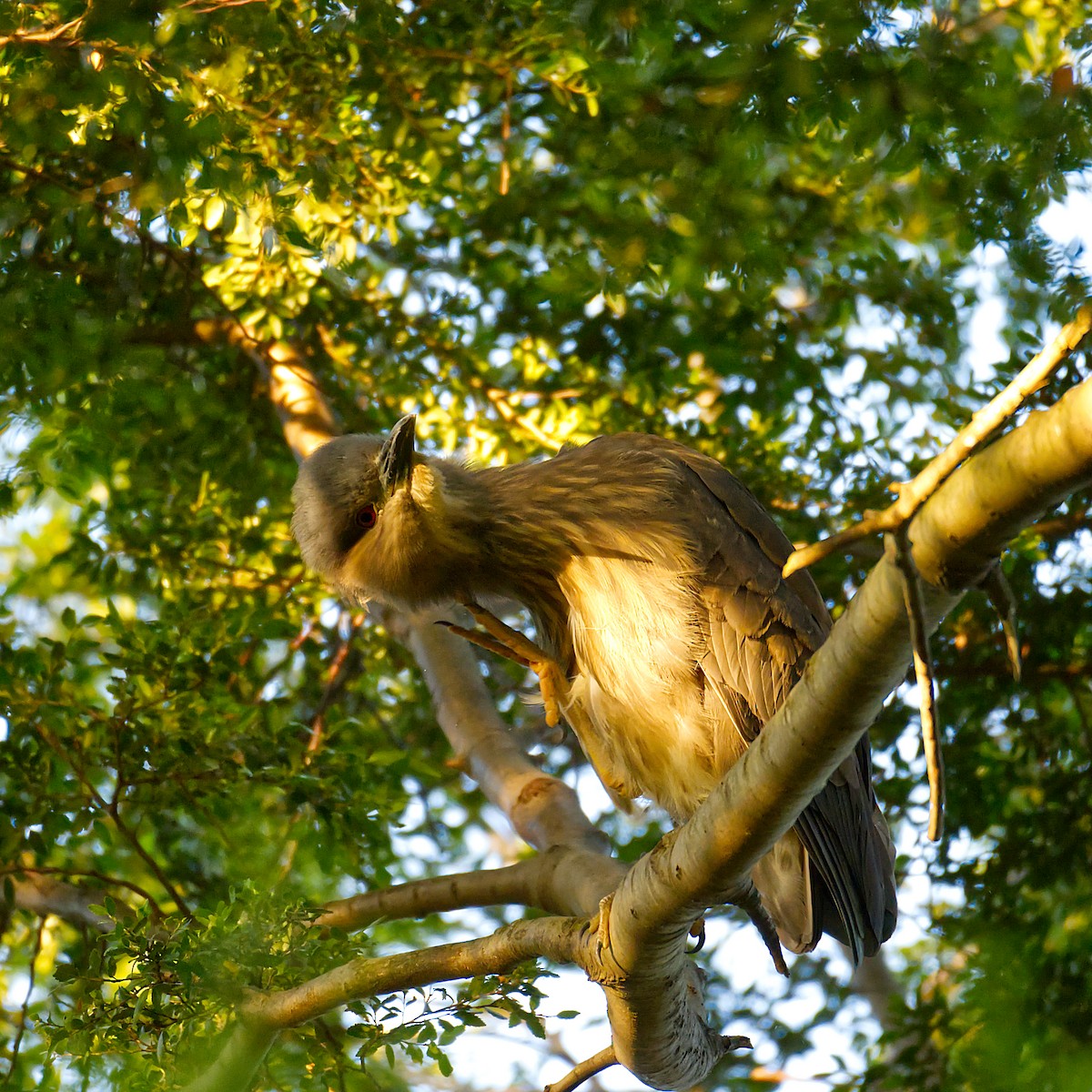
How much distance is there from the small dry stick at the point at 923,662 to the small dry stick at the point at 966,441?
0.04 m

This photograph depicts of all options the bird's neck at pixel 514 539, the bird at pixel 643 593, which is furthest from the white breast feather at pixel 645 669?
the bird's neck at pixel 514 539

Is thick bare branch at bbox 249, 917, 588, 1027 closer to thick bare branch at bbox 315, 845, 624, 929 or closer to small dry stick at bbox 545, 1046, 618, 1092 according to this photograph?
small dry stick at bbox 545, 1046, 618, 1092

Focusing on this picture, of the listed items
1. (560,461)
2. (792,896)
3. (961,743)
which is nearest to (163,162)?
(560,461)

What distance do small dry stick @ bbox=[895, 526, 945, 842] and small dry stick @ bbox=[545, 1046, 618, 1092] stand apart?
1.59 meters

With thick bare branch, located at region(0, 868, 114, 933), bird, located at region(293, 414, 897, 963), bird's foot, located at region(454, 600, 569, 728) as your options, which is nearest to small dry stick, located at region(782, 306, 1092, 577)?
bird, located at region(293, 414, 897, 963)

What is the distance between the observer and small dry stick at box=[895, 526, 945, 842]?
162 cm

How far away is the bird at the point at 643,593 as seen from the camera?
11.0 feet

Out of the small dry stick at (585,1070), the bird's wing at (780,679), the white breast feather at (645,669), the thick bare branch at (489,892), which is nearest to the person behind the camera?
the small dry stick at (585,1070)

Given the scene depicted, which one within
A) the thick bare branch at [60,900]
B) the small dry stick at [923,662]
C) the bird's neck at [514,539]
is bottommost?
the small dry stick at [923,662]

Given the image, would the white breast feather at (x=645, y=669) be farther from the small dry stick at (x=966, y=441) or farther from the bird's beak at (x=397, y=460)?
the small dry stick at (x=966, y=441)

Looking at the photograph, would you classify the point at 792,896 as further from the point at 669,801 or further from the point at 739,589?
the point at 739,589

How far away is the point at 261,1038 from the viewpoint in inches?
108

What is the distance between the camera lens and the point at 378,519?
154 inches

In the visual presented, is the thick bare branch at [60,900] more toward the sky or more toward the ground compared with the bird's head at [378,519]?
more toward the ground
